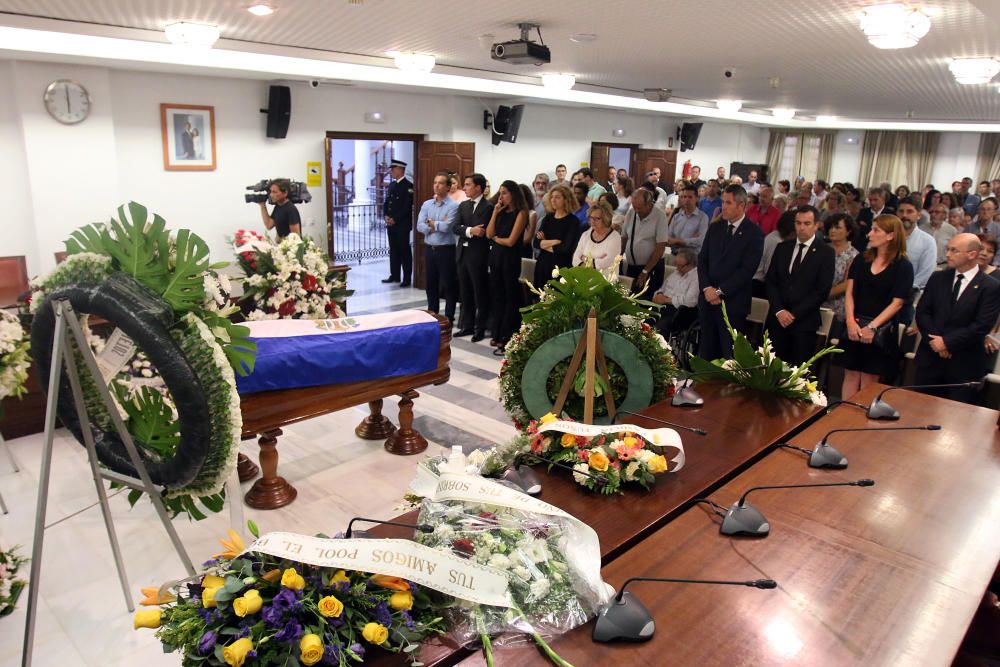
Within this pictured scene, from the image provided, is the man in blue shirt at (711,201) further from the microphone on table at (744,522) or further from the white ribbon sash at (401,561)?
the white ribbon sash at (401,561)

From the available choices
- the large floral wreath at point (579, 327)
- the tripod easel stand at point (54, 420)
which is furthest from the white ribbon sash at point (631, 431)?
the tripod easel stand at point (54, 420)

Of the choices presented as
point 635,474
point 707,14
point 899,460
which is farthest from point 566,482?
point 707,14

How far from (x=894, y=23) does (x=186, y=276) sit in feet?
12.7

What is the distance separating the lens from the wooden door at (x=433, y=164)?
350 inches

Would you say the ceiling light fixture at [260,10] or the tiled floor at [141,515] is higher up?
the ceiling light fixture at [260,10]

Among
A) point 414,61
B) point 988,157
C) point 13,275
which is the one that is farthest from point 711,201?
point 988,157

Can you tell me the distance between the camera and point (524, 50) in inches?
186

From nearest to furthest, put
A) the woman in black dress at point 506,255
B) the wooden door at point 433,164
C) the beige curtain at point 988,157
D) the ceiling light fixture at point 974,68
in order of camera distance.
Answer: the ceiling light fixture at point 974,68 → the woman in black dress at point 506,255 → the wooden door at point 433,164 → the beige curtain at point 988,157

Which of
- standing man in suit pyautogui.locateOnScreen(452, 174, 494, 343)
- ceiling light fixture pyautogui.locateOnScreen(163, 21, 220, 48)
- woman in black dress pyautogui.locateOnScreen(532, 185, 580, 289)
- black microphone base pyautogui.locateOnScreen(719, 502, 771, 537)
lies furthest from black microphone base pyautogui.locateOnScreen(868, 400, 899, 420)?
ceiling light fixture pyautogui.locateOnScreen(163, 21, 220, 48)

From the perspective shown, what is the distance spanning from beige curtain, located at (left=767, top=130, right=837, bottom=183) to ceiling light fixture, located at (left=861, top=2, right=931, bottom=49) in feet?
43.2

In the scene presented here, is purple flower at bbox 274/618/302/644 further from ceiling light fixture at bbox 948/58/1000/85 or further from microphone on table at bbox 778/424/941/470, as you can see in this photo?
ceiling light fixture at bbox 948/58/1000/85

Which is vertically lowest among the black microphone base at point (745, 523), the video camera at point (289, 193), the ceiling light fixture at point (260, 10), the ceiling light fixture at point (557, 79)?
the black microphone base at point (745, 523)

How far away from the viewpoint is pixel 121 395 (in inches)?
96.1

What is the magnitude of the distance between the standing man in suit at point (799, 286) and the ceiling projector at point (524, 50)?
79.9 inches
